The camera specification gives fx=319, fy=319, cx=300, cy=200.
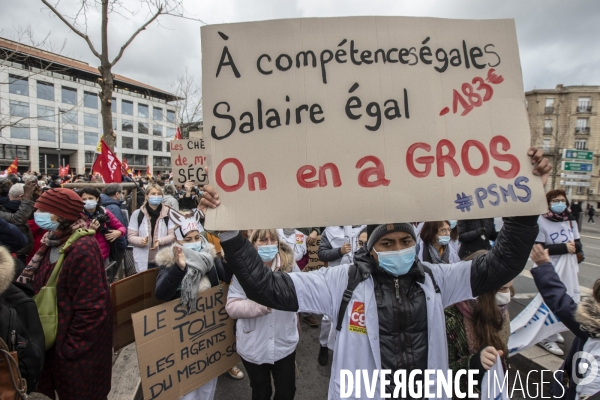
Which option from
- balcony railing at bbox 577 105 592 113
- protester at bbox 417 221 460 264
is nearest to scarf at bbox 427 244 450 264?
protester at bbox 417 221 460 264

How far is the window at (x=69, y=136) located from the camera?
4762 cm

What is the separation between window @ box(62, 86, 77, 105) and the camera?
46.7 meters

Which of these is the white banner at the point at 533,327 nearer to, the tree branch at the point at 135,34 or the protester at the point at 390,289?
the protester at the point at 390,289

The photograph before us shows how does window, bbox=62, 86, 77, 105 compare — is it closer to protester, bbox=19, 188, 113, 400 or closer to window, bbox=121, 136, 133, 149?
window, bbox=121, 136, 133, 149

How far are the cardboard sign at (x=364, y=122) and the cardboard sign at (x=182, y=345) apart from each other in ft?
4.47

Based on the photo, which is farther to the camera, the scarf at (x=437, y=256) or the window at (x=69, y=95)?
the window at (x=69, y=95)

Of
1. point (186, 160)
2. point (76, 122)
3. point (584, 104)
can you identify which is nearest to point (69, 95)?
point (76, 122)

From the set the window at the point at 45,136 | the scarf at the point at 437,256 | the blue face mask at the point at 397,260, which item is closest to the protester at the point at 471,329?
the blue face mask at the point at 397,260

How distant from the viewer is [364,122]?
165cm

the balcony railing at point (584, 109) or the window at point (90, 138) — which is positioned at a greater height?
the window at point (90, 138)

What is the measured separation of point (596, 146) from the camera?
42.8 metres

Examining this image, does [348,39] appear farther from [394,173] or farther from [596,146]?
[596,146]

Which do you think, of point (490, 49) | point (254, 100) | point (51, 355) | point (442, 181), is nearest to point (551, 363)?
point (442, 181)

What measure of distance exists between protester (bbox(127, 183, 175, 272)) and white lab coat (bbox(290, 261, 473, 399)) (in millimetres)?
3635
